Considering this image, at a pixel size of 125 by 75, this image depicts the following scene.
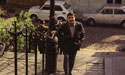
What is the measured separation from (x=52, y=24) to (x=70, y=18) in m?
1.06

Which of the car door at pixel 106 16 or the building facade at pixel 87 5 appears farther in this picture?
the building facade at pixel 87 5

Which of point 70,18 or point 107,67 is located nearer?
point 70,18

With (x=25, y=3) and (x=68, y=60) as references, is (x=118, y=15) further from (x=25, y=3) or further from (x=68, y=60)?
(x=68, y=60)

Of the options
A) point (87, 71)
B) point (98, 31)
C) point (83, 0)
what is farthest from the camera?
point (83, 0)

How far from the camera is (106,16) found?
63.2 feet

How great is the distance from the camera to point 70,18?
7.53 metres

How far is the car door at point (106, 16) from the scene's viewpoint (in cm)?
1923

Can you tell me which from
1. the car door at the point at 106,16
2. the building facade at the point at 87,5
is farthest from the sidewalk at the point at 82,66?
the building facade at the point at 87,5

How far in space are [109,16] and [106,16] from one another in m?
0.19

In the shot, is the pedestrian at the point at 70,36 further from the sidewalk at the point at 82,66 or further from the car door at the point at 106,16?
the car door at the point at 106,16

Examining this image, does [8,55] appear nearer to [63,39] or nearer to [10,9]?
[63,39]

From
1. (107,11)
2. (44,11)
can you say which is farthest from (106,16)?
(44,11)

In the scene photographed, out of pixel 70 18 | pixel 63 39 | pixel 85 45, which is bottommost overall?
pixel 85 45

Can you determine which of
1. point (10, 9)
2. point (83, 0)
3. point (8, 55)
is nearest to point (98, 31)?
point (83, 0)
